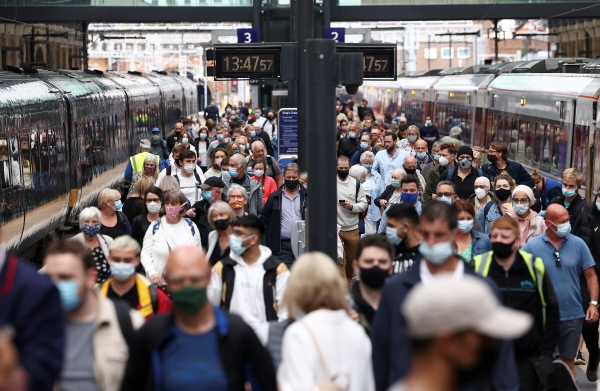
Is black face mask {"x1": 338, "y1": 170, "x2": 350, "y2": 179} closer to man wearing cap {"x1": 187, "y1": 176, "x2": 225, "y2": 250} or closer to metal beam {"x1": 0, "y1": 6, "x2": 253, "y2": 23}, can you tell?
man wearing cap {"x1": 187, "y1": 176, "x2": 225, "y2": 250}

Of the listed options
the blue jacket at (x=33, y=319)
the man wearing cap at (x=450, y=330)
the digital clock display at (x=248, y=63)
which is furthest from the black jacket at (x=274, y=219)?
the man wearing cap at (x=450, y=330)

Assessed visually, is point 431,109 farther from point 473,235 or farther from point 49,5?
point 473,235

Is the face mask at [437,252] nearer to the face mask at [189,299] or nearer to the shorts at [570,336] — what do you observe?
the face mask at [189,299]

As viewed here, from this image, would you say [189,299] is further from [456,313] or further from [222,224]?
[222,224]

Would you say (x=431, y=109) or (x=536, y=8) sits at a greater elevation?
(x=536, y=8)

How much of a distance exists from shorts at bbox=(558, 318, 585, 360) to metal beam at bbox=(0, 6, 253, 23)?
26067 millimetres

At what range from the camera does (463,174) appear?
1388 centimetres

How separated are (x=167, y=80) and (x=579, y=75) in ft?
91.6

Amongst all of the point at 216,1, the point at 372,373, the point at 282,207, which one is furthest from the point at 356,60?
the point at 216,1

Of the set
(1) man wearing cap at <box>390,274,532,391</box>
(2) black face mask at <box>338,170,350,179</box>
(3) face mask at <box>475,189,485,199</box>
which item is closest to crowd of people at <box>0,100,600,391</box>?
(1) man wearing cap at <box>390,274,532,391</box>

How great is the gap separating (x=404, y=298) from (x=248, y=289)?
203cm

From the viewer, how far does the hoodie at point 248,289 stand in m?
7.31

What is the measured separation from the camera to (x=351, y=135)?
2114cm

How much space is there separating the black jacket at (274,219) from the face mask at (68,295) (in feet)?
22.2
